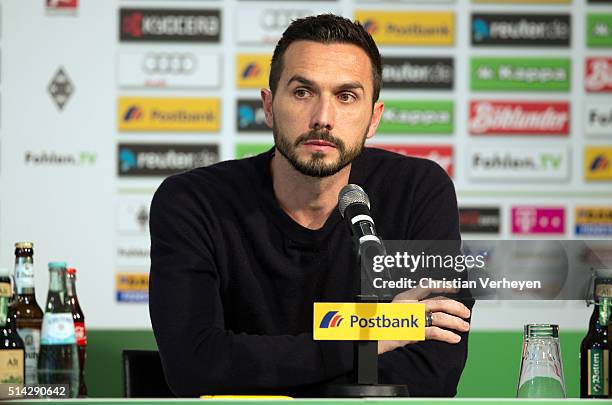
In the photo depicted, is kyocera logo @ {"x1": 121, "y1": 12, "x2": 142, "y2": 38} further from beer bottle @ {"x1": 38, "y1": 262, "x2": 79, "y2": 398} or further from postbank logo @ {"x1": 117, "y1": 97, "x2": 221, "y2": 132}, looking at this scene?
beer bottle @ {"x1": 38, "y1": 262, "x2": 79, "y2": 398}

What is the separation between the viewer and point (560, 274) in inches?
62.3

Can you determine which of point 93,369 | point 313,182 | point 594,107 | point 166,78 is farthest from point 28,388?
point 594,107

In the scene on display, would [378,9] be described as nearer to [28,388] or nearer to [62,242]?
[62,242]

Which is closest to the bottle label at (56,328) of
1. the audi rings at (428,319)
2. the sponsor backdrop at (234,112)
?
the audi rings at (428,319)

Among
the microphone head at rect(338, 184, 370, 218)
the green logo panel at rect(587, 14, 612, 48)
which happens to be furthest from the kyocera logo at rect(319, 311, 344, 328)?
the green logo panel at rect(587, 14, 612, 48)

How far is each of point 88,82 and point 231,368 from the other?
299cm

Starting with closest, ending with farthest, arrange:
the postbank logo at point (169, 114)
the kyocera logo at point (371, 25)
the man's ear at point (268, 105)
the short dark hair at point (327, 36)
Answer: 1. the short dark hair at point (327, 36)
2. the man's ear at point (268, 105)
3. the postbank logo at point (169, 114)
4. the kyocera logo at point (371, 25)

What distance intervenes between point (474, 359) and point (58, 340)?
110 cm

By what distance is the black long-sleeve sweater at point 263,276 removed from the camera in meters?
1.96

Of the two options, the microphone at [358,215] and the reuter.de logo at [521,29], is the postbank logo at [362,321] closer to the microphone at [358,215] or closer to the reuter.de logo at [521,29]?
the microphone at [358,215]

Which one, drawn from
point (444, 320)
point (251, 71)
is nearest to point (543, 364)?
point (444, 320)

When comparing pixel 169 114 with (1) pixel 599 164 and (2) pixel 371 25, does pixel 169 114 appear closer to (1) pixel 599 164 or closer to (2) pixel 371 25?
(2) pixel 371 25

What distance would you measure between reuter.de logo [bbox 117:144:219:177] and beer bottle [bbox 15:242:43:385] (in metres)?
1.88

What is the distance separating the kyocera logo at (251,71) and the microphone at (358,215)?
3192mm
